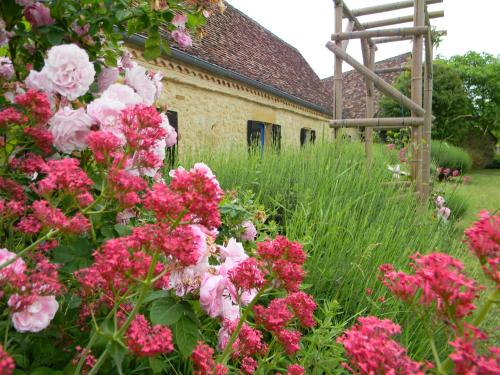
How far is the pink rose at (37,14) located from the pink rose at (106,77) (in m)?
0.28

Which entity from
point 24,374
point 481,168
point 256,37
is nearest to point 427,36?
point 24,374

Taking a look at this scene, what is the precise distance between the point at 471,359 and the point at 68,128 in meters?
1.18

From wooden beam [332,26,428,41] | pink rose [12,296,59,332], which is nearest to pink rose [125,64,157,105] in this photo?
pink rose [12,296,59,332]

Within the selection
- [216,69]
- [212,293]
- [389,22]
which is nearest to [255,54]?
[216,69]

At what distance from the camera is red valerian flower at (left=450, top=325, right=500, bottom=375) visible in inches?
→ 25.1

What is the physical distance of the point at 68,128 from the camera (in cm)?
127

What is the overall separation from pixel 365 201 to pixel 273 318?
2.65m

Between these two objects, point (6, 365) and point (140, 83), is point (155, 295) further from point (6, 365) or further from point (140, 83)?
point (140, 83)

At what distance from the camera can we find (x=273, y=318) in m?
1.07

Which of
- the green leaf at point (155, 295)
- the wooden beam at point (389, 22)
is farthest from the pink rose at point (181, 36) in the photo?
the wooden beam at point (389, 22)

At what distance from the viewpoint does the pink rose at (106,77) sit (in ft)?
5.74

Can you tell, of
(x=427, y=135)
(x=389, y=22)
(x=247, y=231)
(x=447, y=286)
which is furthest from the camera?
(x=389, y=22)

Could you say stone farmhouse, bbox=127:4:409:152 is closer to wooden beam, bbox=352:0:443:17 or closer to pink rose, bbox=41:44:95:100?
wooden beam, bbox=352:0:443:17

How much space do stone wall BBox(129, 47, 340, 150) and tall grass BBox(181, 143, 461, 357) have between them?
1.45m
